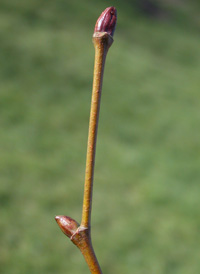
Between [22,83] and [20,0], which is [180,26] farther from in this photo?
[22,83]

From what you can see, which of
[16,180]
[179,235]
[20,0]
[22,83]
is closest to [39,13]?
[20,0]

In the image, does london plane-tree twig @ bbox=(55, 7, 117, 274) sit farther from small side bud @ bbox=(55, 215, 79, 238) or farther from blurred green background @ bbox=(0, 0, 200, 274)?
blurred green background @ bbox=(0, 0, 200, 274)

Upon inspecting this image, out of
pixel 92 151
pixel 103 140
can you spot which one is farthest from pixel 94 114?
pixel 103 140

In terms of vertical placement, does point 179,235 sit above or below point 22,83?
below

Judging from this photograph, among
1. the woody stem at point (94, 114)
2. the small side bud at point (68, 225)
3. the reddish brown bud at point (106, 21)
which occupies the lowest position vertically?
the small side bud at point (68, 225)

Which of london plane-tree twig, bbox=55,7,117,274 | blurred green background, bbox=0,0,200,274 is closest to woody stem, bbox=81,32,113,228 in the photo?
london plane-tree twig, bbox=55,7,117,274

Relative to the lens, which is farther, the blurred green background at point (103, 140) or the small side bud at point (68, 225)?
the blurred green background at point (103, 140)

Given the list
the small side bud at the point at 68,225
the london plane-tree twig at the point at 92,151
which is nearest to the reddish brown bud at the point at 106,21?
the london plane-tree twig at the point at 92,151

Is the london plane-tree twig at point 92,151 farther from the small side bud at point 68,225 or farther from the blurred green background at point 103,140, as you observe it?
the blurred green background at point 103,140
